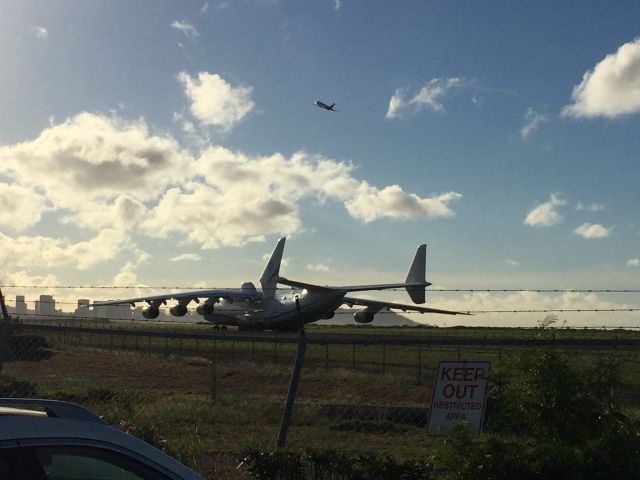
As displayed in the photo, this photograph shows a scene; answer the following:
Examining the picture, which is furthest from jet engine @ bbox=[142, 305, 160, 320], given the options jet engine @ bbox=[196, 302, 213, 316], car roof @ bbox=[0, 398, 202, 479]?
jet engine @ bbox=[196, 302, 213, 316]

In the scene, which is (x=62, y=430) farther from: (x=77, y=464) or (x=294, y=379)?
(x=294, y=379)

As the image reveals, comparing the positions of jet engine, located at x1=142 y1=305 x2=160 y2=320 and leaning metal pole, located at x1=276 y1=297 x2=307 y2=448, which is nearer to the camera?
leaning metal pole, located at x1=276 y1=297 x2=307 y2=448

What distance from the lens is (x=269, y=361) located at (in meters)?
38.4

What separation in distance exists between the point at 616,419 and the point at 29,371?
2553 centimetres

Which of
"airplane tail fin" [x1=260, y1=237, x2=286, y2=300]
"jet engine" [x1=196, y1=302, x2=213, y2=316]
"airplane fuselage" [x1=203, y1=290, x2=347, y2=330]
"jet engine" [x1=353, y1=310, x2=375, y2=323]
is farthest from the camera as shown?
"airplane tail fin" [x1=260, y1=237, x2=286, y2=300]

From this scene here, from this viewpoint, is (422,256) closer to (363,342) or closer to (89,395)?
(89,395)

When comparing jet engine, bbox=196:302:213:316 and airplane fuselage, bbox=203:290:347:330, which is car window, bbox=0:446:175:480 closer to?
airplane fuselage, bbox=203:290:347:330

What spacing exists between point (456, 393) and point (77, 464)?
481 cm

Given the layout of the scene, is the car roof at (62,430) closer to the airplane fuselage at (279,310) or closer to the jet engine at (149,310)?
the jet engine at (149,310)

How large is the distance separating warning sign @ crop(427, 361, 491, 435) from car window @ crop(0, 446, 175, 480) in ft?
14.8

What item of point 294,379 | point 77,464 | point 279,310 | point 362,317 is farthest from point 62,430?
point 279,310

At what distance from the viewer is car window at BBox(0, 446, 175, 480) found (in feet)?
9.39

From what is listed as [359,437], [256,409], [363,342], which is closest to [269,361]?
[256,409]

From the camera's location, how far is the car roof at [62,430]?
114 inches
